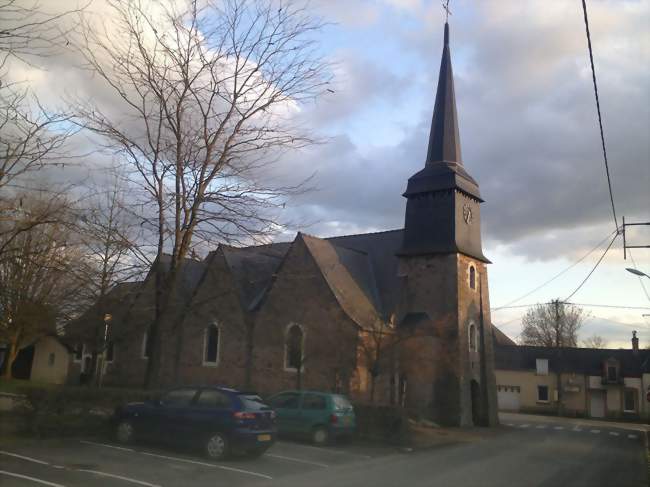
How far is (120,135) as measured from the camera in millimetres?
15852

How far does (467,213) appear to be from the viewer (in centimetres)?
3306

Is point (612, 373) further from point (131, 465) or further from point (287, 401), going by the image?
point (131, 465)

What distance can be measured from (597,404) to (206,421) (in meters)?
48.7

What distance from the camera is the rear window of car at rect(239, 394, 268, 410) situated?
41.8 feet

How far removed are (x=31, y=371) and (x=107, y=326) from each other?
2186 cm

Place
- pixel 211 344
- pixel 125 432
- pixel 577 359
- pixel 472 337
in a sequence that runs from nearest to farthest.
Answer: pixel 125 432, pixel 472 337, pixel 211 344, pixel 577 359

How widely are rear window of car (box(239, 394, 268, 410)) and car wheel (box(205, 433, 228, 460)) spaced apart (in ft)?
2.69

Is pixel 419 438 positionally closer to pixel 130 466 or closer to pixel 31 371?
pixel 130 466

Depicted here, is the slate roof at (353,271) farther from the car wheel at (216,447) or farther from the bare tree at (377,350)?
the car wheel at (216,447)

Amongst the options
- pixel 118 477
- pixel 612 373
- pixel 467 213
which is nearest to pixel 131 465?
pixel 118 477

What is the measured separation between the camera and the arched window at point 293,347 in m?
28.3

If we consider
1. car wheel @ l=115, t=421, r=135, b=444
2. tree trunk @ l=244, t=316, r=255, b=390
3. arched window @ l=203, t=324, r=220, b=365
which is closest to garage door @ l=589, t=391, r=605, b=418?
tree trunk @ l=244, t=316, r=255, b=390

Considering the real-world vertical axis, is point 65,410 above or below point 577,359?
below

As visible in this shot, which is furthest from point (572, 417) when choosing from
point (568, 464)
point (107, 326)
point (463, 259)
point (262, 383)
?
point (107, 326)
